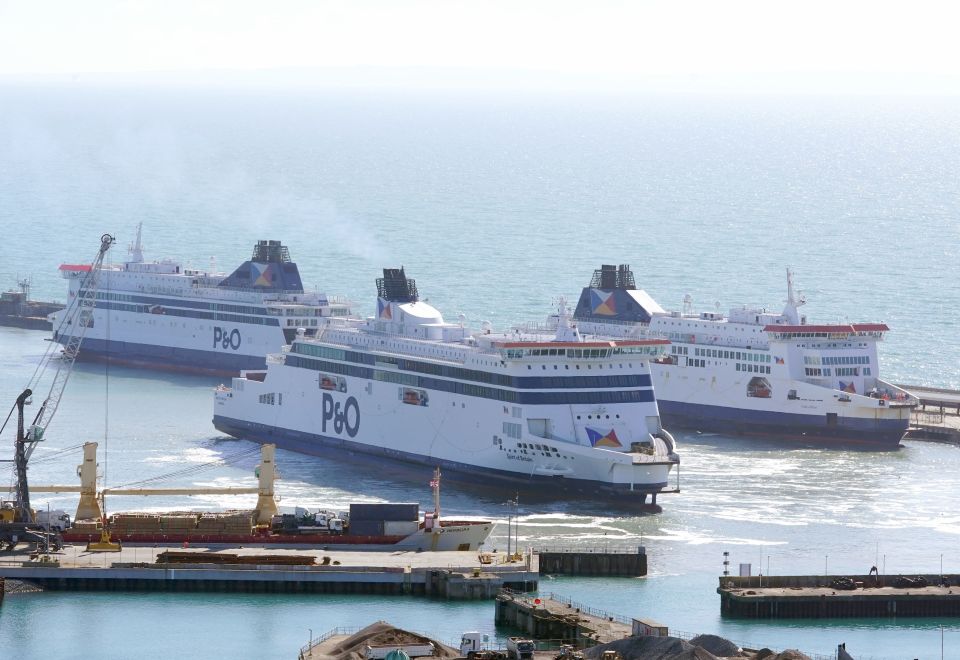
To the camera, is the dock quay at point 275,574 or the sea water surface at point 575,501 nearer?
the sea water surface at point 575,501

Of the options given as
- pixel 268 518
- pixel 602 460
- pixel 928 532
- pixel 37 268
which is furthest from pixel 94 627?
pixel 37 268

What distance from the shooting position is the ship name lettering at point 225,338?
125562 mm

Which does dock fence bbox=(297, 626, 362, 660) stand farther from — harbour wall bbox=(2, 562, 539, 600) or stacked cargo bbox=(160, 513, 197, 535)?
stacked cargo bbox=(160, 513, 197, 535)

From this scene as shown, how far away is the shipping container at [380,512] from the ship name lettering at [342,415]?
1751cm

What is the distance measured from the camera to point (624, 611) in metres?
73.4

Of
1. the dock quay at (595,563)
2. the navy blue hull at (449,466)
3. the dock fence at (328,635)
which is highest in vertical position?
the navy blue hull at (449,466)

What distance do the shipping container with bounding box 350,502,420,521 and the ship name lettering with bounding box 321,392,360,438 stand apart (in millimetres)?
17509

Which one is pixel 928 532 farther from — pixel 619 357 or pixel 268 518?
pixel 268 518

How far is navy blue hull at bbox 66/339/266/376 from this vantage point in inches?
4914

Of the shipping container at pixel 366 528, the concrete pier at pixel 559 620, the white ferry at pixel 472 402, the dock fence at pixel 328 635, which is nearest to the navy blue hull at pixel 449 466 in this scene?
the white ferry at pixel 472 402

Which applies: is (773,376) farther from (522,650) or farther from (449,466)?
(522,650)

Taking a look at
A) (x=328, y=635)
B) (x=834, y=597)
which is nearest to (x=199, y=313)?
(x=328, y=635)

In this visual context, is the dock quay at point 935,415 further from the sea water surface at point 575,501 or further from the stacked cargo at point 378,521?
the stacked cargo at point 378,521

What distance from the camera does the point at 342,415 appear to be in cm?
9962
